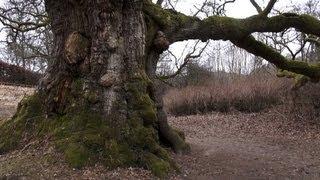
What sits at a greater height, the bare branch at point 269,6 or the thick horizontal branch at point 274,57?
the bare branch at point 269,6

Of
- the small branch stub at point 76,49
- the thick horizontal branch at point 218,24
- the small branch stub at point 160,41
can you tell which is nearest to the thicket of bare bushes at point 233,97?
the thick horizontal branch at point 218,24

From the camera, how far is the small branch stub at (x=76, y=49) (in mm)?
8891

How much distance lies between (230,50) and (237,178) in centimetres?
3749

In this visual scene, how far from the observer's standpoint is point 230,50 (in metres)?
45.4

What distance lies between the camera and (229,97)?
21781 mm

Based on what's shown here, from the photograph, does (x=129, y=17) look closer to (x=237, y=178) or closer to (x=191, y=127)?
(x=237, y=178)

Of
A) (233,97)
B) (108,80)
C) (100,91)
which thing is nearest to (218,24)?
(108,80)

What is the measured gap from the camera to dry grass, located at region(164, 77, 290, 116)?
68.3 ft

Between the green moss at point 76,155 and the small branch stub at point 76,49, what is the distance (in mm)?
1684

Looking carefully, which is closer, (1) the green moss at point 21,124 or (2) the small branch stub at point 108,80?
(2) the small branch stub at point 108,80

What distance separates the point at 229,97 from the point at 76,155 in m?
14.6

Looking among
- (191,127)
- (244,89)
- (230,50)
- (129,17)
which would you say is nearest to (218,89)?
(244,89)

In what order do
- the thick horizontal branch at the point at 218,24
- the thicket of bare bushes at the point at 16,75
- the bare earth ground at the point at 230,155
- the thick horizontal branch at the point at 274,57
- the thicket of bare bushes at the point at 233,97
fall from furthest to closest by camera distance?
1. the thicket of bare bushes at the point at 16,75
2. the thicket of bare bushes at the point at 233,97
3. the thick horizontal branch at the point at 274,57
4. the thick horizontal branch at the point at 218,24
5. the bare earth ground at the point at 230,155

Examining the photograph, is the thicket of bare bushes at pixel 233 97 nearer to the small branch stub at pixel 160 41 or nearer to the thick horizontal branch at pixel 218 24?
the thick horizontal branch at pixel 218 24
